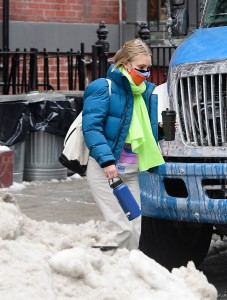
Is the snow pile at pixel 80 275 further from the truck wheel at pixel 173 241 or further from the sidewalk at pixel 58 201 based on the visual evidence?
the sidewalk at pixel 58 201

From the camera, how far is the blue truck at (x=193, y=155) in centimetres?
683

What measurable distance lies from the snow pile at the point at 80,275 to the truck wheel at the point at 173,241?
2.37 m

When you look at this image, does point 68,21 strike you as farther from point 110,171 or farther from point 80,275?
point 80,275

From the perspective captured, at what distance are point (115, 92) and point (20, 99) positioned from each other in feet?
16.3

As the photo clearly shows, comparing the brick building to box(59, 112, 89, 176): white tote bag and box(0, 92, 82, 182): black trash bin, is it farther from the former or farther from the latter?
box(59, 112, 89, 176): white tote bag

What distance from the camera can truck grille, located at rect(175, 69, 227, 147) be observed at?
22.9 feet

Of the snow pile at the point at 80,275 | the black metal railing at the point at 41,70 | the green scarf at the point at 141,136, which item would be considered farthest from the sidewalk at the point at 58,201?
the snow pile at the point at 80,275

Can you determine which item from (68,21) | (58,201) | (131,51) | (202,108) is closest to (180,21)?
(202,108)

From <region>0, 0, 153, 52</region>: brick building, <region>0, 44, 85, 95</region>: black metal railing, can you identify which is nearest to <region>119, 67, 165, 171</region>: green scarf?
<region>0, 44, 85, 95</region>: black metal railing

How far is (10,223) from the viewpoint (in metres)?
5.12

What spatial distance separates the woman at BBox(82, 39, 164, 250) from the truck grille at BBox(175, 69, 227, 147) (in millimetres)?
350

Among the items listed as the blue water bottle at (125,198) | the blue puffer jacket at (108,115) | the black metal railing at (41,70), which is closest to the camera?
the blue water bottle at (125,198)

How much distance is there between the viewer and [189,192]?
22.6 feet

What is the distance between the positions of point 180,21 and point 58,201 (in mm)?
3007
